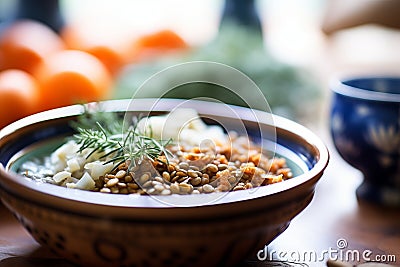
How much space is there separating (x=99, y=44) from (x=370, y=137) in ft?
1.82

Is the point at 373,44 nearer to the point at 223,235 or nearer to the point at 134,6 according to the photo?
the point at 134,6

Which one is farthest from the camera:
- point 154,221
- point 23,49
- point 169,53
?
point 169,53

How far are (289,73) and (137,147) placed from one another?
1.58 ft

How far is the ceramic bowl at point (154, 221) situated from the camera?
431mm

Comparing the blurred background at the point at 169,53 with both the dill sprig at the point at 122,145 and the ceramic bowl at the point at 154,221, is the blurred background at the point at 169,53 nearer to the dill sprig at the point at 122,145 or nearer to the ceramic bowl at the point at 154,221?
the dill sprig at the point at 122,145

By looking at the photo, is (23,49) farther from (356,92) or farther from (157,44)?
(356,92)

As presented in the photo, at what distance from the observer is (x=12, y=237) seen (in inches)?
23.3

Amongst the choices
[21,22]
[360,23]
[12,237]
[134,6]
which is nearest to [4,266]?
[12,237]

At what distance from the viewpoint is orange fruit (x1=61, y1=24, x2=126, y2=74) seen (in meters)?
1.05

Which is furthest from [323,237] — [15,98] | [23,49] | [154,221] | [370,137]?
[23,49]

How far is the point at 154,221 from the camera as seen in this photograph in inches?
16.9

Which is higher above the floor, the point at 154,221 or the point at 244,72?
the point at 154,221

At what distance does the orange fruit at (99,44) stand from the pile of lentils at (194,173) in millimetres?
473

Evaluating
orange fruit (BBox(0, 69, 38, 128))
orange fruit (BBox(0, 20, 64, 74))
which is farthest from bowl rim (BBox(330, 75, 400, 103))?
orange fruit (BBox(0, 20, 64, 74))
